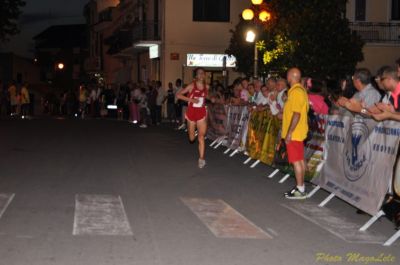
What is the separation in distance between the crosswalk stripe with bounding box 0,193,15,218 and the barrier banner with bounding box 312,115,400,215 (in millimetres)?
4547

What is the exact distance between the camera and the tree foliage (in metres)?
26.3

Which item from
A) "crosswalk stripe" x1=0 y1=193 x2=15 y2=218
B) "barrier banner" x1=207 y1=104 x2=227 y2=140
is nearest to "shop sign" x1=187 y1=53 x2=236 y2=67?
"barrier banner" x1=207 y1=104 x2=227 y2=140

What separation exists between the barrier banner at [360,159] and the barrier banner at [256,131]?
366 centimetres

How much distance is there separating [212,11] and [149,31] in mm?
4088

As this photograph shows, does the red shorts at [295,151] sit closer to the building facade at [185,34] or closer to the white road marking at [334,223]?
the white road marking at [334,223]

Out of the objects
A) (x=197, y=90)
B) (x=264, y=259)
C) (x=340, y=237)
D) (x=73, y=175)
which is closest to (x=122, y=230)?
(x=264, y=259)

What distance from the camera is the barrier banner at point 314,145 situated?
38.1 feet

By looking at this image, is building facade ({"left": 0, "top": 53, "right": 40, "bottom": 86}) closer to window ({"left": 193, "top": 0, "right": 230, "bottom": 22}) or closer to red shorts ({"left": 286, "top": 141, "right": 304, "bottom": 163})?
window ({"left": 193, "top": 0, "right": 230, "bottom": 22})

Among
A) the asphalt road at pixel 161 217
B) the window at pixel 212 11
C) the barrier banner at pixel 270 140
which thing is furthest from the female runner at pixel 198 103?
the window at pixel 212 11

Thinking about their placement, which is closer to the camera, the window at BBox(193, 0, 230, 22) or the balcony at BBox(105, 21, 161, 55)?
the window at BBox(193, 0, 230, 22)

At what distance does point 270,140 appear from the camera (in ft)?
47.2

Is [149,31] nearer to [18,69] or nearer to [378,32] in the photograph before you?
[378,32]

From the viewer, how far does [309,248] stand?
7.89 metres

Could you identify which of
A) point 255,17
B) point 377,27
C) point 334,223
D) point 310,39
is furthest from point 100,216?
point 377,27
